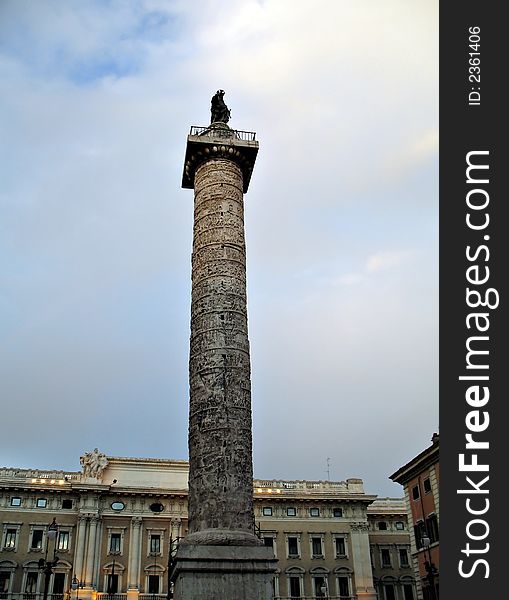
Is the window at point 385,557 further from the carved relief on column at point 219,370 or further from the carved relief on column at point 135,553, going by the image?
the carved relief on column at point 219,370

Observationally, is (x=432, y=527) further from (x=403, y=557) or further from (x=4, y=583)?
(x=4, y=583)

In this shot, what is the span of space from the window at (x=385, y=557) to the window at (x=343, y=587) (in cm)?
422

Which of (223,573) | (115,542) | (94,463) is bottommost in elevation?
(223,573)

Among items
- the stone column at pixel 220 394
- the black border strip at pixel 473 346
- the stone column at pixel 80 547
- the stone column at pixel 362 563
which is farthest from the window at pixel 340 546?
the black border strip at pixel 473 346

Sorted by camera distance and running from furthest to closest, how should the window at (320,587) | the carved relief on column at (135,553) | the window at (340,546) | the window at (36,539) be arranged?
the window at (340,546) < the window at (320,587) < the carved relief on column at (135,553) < the window at (36,539)

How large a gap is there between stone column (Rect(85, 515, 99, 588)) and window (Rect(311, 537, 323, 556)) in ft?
41.7

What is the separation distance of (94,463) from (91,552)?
16.5 ft

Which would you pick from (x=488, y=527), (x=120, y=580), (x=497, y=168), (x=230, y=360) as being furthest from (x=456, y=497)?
(x=120, y=580)

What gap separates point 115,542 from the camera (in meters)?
36.1

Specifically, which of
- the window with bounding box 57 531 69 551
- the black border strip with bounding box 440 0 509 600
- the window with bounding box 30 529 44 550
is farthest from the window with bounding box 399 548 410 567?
the black border strip with bounding box 440 0 509 600

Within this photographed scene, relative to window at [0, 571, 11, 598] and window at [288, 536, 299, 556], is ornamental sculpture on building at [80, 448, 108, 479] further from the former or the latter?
window at [288, 536, 299, 556]

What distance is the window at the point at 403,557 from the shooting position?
134ft

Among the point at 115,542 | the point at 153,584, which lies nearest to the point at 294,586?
the point at 153,584

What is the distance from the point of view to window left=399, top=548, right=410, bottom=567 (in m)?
40.9
